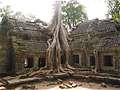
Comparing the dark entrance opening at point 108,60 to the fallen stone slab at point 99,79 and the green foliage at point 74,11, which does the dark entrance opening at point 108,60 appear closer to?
the fallen stone slab at point 99,79

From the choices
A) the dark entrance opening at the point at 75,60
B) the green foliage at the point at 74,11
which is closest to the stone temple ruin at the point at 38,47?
the dark entrance opening at the point at 75,60

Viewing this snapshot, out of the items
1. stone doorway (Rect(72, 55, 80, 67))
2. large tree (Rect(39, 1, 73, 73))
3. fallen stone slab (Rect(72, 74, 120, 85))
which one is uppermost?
large tree (Rect(39, 1, 73, 73))

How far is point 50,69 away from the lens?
14938 mm

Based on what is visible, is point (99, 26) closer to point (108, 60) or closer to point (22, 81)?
point (108, 60)

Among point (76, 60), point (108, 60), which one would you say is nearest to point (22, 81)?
point (108, 60)

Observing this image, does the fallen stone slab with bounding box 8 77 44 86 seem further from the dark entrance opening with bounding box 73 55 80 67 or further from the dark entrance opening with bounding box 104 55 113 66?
the dark entrance opening with bounding box 73 55 80 67

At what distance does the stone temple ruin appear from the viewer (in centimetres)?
1658

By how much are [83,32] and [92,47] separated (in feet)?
9.36

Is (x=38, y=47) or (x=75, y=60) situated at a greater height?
(x=38, y=47)

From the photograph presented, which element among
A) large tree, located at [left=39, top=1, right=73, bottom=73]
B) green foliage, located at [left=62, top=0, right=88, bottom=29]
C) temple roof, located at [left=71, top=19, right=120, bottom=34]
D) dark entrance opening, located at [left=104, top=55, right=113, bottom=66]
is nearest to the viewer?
large tree, located at [left=39, top=1, right=73, bottom=73]

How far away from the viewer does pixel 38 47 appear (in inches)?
733

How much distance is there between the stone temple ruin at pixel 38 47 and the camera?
1658cm

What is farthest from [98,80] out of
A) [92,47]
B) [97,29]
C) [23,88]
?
[97,29]

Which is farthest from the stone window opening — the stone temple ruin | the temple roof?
the temple roof
